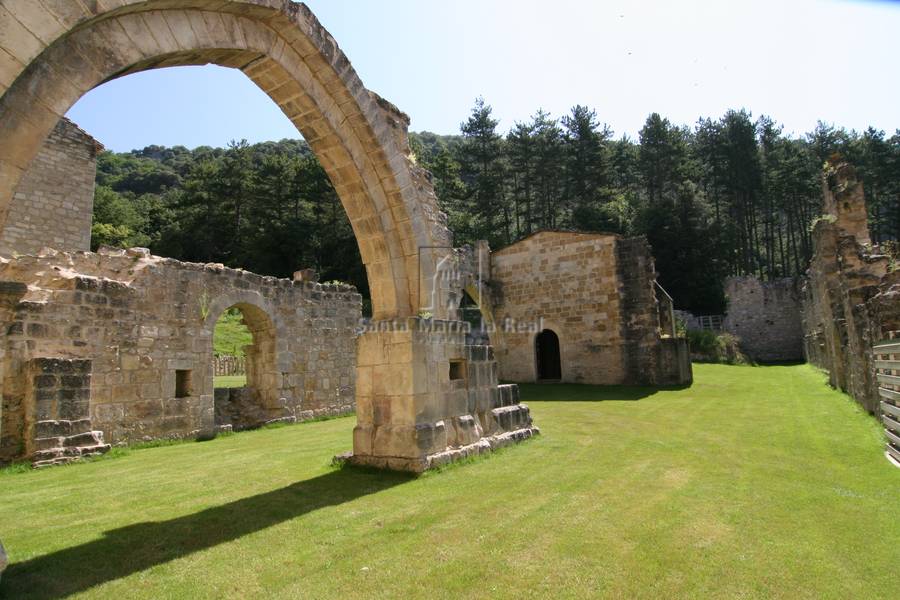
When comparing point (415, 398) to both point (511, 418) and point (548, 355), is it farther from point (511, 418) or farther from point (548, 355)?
point (548, 355)

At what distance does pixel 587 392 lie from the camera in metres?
15.4

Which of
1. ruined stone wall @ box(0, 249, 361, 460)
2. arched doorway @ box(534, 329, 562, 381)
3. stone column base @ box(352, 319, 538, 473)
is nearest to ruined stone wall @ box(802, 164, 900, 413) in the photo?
stone column base @ box(352, 319, 538, 473)

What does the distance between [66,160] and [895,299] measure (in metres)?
19.8

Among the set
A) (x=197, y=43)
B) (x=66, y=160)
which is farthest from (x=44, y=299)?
(x=66, y=160)

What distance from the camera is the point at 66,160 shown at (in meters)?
16.0

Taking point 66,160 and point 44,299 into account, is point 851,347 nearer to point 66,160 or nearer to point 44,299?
point 44,299

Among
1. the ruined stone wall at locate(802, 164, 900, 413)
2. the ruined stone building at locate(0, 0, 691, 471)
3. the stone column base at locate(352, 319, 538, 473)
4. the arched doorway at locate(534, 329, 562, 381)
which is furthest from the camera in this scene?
the arched doorway at locate(534, 329, 562, 381)

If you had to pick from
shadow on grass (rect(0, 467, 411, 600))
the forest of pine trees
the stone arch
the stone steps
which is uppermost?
the forest of pine trees

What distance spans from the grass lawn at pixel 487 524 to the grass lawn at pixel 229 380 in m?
10.8

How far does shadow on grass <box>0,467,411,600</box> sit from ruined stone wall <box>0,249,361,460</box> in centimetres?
429

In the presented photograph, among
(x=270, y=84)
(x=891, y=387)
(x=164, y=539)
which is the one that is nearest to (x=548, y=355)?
(x=891, y=387)

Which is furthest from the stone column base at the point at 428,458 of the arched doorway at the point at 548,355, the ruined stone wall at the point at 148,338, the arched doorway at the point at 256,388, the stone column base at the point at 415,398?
the arched doorway at the point at 548,355

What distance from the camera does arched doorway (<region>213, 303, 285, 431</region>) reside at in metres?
11.6

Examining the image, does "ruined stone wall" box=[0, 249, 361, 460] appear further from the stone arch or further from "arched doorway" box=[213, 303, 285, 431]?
the stone arch
